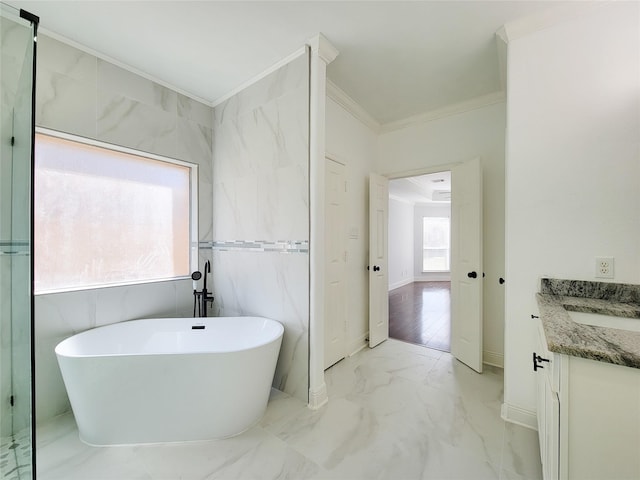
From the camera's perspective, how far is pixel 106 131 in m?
2.13

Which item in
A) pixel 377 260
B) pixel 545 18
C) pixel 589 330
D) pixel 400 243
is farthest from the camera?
pixel 400 243

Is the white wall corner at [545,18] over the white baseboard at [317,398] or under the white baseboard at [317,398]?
over

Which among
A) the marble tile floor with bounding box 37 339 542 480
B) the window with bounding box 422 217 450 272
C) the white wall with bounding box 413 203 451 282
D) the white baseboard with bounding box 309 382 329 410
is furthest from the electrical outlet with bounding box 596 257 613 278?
the window with bounding box 422 217 450 272

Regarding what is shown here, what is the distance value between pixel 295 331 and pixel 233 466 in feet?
2.92

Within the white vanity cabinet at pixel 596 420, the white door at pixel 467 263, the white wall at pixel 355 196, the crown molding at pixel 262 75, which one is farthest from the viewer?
the white wall at pixel 355 196

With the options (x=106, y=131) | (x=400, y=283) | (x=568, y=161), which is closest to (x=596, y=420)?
(x=568, y=161)

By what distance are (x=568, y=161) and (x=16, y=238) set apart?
304 centimetres

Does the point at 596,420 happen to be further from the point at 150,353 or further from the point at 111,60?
the point at 111,60

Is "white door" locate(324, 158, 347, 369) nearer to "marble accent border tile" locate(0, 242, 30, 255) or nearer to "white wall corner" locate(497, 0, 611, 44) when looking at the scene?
"white wall corner" locate(497, 0, 611, 44)

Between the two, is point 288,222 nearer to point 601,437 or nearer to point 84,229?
point 84,229

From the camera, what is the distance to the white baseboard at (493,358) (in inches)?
103

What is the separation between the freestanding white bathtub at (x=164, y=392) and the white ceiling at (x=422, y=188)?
159 inches

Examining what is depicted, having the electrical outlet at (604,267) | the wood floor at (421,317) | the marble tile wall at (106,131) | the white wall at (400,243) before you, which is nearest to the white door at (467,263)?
the wood floor at (421,317)

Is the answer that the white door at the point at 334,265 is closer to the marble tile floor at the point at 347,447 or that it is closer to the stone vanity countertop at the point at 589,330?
the marble tile floor at the point at 347,447
